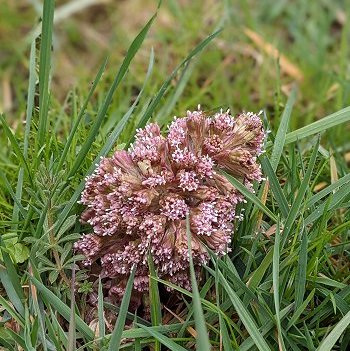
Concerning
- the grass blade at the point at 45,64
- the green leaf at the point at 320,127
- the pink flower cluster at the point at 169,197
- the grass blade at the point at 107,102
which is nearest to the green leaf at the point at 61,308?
the pink flower cluster at the point at 169,197

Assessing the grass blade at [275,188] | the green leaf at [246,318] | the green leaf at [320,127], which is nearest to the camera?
the green leaf at [246,318]

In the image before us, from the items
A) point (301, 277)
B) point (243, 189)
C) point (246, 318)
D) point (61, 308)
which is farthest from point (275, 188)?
point (61, 308)

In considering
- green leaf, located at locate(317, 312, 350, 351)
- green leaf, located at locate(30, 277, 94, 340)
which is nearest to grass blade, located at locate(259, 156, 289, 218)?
green leaf, located at locate(317, 312, 350, 351)

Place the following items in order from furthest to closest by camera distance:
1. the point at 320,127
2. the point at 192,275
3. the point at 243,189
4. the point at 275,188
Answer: the point at 320,127 < the point at 275,188 < the point at 243,189 < the point at 192,275

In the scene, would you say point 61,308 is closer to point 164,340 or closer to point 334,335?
point 164,340

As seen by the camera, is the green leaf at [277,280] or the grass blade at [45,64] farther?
the grass blade at [45,64]

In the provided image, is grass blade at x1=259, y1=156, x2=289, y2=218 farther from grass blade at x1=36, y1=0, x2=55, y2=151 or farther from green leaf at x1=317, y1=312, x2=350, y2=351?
grass blade at x1=36, y1=0, x2=55, y2=151

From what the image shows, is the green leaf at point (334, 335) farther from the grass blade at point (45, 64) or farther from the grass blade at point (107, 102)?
the grass blade at point (45, 64)

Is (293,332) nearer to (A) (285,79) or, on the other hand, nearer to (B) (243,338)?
(B) (243,338)

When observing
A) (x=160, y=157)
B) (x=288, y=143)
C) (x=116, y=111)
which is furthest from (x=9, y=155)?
(x=288, y=143)
